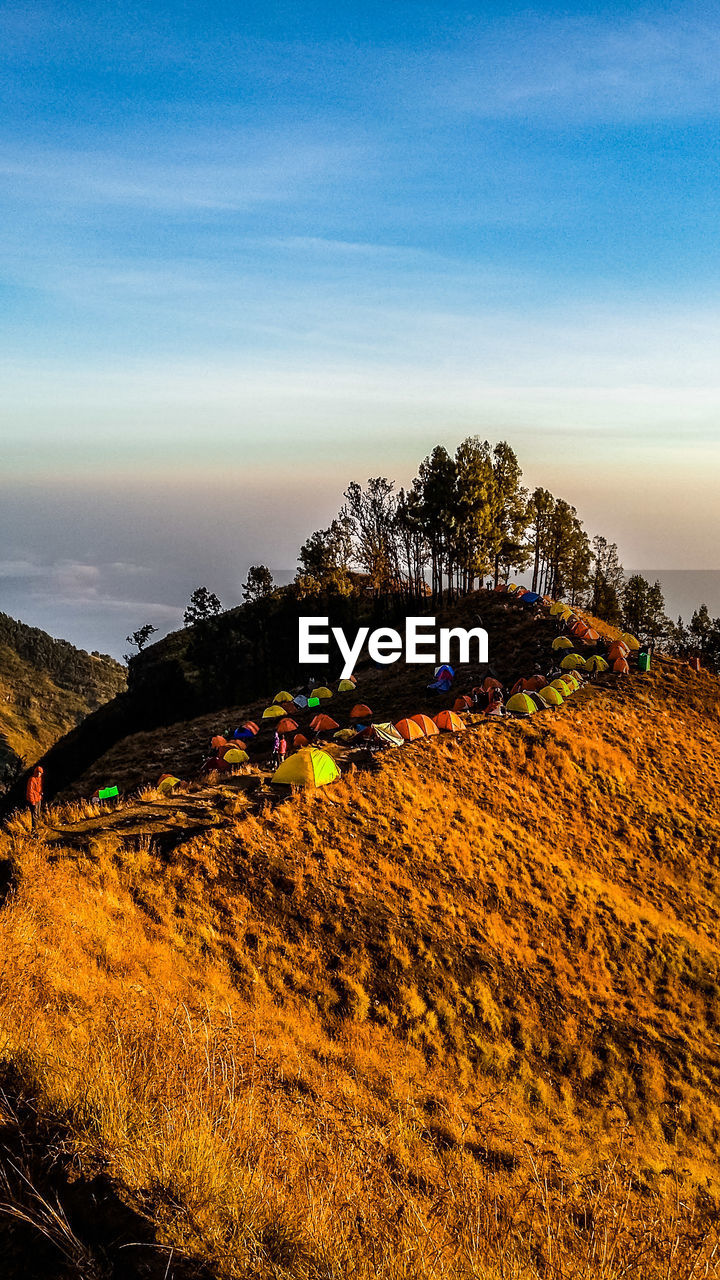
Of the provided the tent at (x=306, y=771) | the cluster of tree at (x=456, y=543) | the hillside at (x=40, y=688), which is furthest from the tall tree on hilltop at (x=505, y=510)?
the hillside at (x=40, y=688)

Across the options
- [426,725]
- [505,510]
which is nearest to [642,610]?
[505,510]

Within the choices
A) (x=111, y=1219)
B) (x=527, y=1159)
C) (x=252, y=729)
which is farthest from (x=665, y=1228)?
(x=252, y=729)

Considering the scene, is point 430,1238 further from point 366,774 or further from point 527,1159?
point 366,774

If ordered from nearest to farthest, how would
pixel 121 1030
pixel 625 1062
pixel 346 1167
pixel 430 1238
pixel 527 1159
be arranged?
pixel 430 1238 < pixel 346 1167 < pixel 121 1030 < pixel 527 1159 < pixel 625 1062

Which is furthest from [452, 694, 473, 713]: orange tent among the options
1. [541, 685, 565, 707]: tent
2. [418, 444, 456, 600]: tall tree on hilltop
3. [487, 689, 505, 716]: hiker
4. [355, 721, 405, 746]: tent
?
[418, 444, 456, 600]: tall tree on hilltop

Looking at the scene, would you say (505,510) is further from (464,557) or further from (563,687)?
(563,687)

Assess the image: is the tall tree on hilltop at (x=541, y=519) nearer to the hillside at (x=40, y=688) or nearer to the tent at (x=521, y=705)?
the tent at (x=521, y=705)
